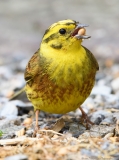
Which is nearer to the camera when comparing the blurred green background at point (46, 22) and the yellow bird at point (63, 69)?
the yellow bird at point (63, 69)

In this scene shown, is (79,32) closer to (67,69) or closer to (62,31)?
(62,31)

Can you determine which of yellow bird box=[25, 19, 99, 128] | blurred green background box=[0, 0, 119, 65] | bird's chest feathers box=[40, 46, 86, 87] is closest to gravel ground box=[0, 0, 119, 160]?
blurred green background box=[0, 0, 119, 65]

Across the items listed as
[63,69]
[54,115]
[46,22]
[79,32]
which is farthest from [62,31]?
[46,22]

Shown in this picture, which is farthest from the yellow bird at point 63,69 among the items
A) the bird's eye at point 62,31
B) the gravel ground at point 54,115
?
the gravel ground at point 54,115

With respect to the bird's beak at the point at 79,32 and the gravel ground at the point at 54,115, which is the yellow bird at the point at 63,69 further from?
the gravel ground at the point at 54,115

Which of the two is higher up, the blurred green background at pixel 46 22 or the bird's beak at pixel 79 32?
the blurred green background at pixel 46 22

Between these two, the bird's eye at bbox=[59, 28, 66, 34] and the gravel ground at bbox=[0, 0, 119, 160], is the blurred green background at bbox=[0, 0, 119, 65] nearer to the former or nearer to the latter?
the gravel ground at bbox=[0, 0, 119, 160]

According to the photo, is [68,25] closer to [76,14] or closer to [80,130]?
[80,130]
